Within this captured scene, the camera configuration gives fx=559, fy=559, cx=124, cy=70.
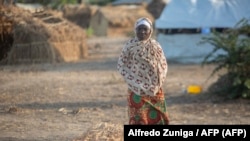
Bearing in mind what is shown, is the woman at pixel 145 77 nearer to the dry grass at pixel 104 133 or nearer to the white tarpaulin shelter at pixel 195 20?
the dry grass at pixel 104 133

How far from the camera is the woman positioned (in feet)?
19.7

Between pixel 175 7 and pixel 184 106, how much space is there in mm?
8454

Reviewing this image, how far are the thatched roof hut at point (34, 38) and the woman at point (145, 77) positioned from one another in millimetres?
9427

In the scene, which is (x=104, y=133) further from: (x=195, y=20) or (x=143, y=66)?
(x=195, y=20)

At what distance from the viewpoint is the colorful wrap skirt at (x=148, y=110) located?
601 centimetres

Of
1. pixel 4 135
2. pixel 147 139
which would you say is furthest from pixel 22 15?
pixel 147 139

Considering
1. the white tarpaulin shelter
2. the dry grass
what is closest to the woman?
the dry grass

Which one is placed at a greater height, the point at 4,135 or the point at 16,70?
the point at 16,70

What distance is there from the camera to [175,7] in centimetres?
1748

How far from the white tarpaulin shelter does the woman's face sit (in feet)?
34.9

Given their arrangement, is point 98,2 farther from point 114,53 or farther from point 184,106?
point 184,106

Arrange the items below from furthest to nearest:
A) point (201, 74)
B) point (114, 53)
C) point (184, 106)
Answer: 1. point (114, 53)
2. point (201, 74)
3. point (184, 106)

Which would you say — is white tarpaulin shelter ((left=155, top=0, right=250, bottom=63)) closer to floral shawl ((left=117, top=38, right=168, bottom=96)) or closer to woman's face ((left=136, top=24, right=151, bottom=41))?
floral shawl ((left=117, top=38, right=168, bottom=96))

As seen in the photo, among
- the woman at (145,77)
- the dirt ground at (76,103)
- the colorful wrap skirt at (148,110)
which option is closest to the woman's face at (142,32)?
the woman at (145,77)
